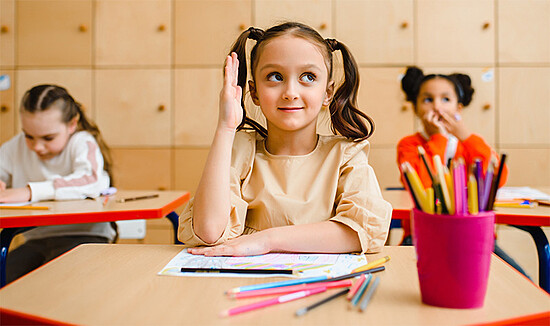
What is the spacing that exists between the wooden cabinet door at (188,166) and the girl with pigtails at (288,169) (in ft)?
5.70

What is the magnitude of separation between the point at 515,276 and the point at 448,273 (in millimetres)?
233

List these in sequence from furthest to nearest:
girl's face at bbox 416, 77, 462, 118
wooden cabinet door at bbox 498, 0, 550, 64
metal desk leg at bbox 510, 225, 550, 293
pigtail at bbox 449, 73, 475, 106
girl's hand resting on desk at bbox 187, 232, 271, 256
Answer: wooden cabinet door at bbox 498, 0, 550, 64
pigtail at bbox 449, 73, 475, 106
girl's face at bbox 416, 77, 462, 118
metal desk leg at bbox 510, 225, 550, 293
girl's hand resting on desk at bbox 187, 232, 271, 256

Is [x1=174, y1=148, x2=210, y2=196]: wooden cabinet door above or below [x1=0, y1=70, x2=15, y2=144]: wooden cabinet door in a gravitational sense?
below

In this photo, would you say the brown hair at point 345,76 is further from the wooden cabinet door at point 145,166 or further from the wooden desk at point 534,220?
the wooden cabinet door at point 145,166

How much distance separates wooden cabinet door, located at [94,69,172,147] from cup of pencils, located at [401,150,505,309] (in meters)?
2.62

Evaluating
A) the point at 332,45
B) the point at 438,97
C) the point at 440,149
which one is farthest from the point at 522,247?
the point at 332,45

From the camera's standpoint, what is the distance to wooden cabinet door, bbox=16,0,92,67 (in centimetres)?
312

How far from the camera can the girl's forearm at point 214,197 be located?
106 cm

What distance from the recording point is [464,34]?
9.78 feet

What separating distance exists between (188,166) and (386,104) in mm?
1321

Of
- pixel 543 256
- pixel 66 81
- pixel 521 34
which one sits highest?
pixel 521 34

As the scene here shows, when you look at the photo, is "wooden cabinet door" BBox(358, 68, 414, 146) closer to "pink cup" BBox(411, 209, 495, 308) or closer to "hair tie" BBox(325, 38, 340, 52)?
"hair tie" BBox(325, 38, 340, 52)

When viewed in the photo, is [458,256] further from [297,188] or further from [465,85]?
[465,85]

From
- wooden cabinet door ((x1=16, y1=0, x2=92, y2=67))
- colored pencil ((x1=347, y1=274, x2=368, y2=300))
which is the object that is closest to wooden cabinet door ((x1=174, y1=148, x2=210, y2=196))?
wooden cabinet door ((x1=16, y1=0, x2=92, y2=67))
